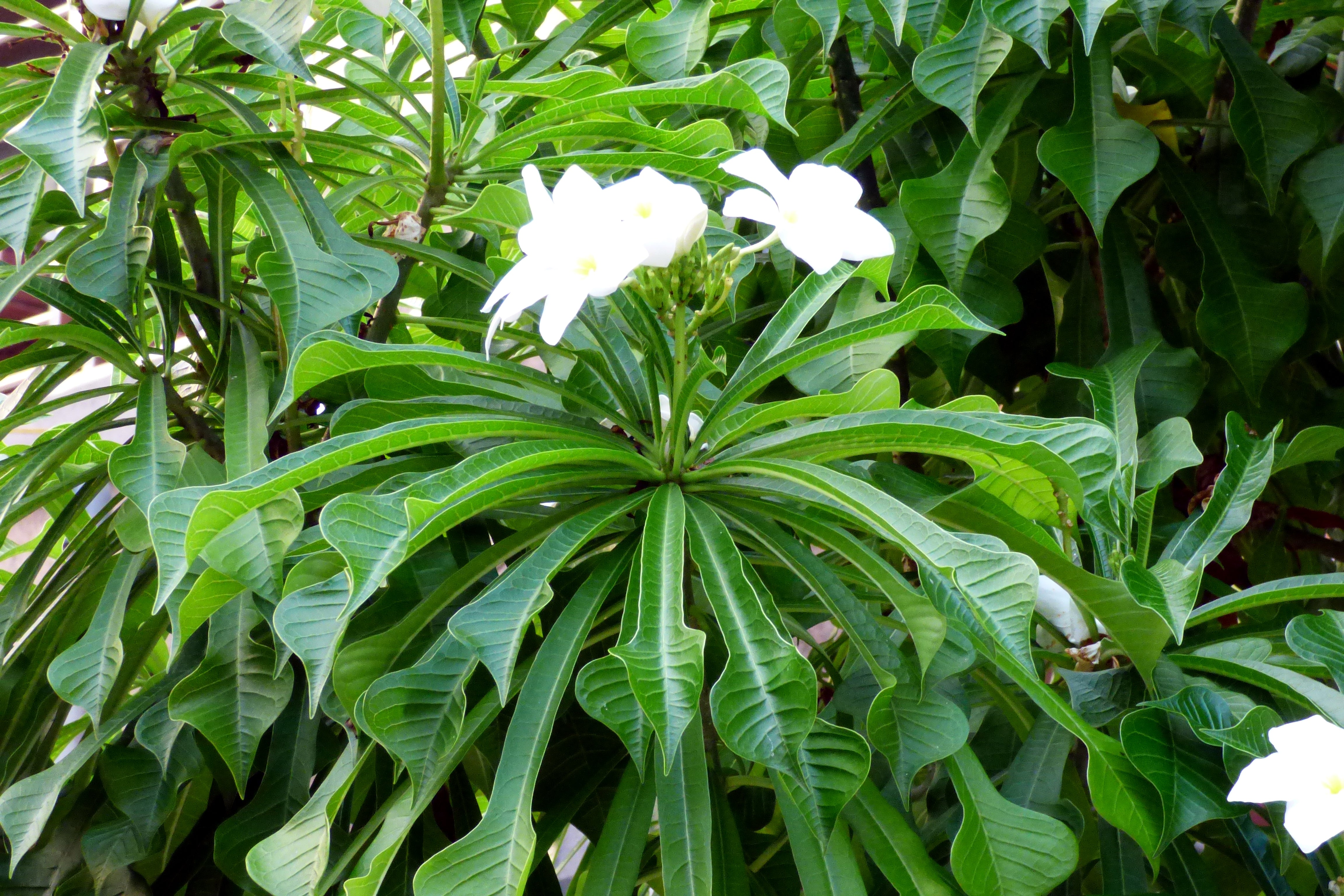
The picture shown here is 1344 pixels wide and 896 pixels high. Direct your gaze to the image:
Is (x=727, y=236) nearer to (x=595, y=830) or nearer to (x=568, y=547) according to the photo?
(x=568, y=547)

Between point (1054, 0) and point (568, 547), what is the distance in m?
0.54

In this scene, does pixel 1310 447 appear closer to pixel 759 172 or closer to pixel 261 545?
pixel 759 172

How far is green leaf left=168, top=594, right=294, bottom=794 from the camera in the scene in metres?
0.80

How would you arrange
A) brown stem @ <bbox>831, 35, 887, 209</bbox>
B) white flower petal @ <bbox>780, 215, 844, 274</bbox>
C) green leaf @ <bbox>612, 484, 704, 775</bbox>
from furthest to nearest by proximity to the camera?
brown stem @ <bbox>831, 35, 887, 209</bbox>
white flower petal @ <bbox>780, 215, 844, 274</bbox>
green leaf @ <bbox>612, 484, 704, 775</bbox>

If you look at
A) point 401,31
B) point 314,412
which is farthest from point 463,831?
point 401,31

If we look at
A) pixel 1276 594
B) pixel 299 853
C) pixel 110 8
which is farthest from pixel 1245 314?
pixel 110 8

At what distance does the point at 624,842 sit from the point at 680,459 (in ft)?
0.89

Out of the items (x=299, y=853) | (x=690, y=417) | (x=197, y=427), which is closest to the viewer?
(x=299, y=853)

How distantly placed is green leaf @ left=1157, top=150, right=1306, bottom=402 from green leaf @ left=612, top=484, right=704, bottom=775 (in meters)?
0.60

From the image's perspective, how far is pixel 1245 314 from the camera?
1.00m

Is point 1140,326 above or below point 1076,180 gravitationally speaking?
below

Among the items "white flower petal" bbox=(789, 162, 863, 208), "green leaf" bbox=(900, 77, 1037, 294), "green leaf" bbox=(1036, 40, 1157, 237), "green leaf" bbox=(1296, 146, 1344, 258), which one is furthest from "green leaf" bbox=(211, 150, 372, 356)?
"green leaf" bbox=(1296, 146, 1344, 258)

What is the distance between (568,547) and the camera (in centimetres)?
70

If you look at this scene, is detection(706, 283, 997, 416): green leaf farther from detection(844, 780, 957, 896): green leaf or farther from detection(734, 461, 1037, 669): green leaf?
detection(844, 780, 957, 896): green leaf
